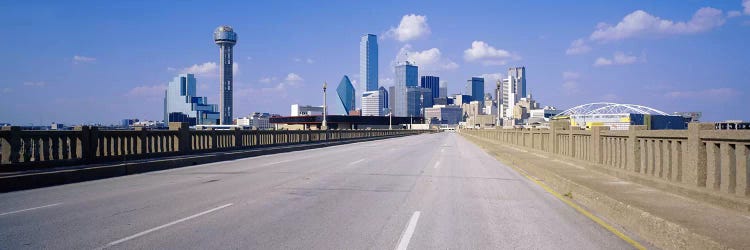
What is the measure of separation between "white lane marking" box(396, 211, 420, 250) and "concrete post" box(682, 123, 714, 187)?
5.15m

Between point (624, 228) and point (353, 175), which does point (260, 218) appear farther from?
point (353, 175)

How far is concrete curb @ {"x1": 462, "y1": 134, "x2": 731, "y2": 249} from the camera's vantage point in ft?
22.3

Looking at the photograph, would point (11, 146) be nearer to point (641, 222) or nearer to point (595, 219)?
point (595, 219)

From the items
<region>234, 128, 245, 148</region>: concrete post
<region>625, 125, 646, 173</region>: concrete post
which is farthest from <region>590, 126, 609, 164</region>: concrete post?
<region>234, 128, 245, 148</region>: concrete post

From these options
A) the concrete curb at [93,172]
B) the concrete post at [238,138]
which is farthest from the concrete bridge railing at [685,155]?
the concrete post at [238,138]

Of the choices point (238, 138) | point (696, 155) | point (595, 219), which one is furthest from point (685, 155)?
point (238, 138)

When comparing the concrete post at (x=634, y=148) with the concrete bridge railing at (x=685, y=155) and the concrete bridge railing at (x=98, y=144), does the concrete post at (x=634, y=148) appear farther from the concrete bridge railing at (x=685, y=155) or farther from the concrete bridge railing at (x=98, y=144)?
the concrete bridge railing at (x=98, y=144)

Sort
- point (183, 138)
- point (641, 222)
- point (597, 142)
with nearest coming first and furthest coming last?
point (641, 222), point (597, 142), point (183, 138)

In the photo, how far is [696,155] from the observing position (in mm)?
9406

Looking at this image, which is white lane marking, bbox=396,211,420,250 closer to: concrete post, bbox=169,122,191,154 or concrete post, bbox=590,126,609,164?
concrete post, bbox=590,126,609,164

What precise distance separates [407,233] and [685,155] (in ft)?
19.4

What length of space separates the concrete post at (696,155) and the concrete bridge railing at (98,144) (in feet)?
54.1

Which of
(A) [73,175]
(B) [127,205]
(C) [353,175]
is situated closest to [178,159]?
(A) [73,175]

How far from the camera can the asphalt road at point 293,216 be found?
7402 millimetres
